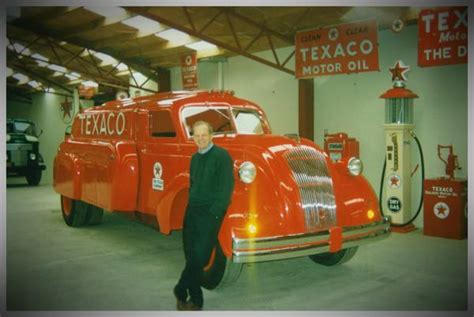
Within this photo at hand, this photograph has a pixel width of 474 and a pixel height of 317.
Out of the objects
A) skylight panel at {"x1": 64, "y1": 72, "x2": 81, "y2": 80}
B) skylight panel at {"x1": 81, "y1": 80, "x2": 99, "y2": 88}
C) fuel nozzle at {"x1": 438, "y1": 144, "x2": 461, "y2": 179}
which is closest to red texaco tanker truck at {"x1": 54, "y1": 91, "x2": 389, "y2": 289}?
fuel nozzle at {"x1": 438, "y1": 144, "x2": 461, "y2": 179}

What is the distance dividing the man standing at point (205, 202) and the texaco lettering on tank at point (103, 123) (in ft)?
8.08

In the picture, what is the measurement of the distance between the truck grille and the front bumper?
0.14 m

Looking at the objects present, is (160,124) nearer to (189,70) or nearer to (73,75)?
(189,70)

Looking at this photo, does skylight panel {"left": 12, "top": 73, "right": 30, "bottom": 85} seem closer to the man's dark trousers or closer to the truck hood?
the truck hood

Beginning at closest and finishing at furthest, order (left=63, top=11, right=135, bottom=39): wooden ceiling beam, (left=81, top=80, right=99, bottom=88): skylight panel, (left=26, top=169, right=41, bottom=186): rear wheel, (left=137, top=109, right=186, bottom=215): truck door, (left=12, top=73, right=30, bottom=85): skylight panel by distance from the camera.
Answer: (left=137, top=109, right=186, bottom=215): truck door, (left=63, top=11, right=135, bottom=39): wooden ceiling beam, (left=26, top=169, right=41, bottom=186): rear wheel, (left=81, top=80, right=99, bottom=88): skylight panel, (left=12, top=73, right=30, bottom=85): skylight panel

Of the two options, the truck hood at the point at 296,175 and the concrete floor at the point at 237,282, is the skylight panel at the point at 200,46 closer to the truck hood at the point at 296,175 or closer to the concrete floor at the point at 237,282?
the concrete floor at the point at 237,282

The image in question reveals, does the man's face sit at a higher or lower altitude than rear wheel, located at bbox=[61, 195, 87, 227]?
higher

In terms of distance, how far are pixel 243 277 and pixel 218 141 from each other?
135 centimetres

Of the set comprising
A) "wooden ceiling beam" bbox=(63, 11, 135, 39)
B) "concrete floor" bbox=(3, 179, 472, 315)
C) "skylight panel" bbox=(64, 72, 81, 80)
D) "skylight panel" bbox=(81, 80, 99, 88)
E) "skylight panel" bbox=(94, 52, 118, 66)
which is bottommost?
"concrete floor" bbox=(3, 179, 472, 315)

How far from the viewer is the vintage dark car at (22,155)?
11500 millimetres

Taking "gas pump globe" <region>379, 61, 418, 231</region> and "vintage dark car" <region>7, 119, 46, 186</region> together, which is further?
"vintage dark car" <region>7, 119, 46, 186</region>

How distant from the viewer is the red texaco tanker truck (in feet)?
12.2

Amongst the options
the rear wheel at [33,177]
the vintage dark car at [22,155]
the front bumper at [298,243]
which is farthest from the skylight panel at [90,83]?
the front bumper at [298,243]

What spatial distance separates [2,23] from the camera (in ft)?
13.1
